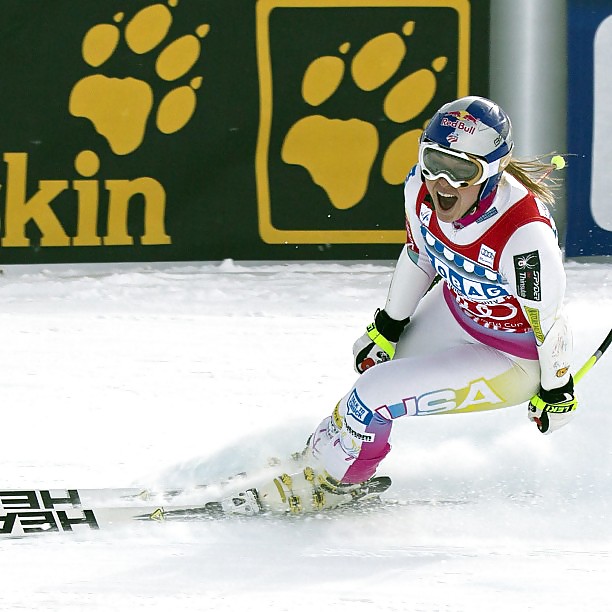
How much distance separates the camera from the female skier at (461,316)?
3.00 metres

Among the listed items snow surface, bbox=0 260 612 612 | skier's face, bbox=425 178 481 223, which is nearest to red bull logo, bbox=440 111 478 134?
skier's face, bbox=425 178 481 223

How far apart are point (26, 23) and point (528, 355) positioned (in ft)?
12.6

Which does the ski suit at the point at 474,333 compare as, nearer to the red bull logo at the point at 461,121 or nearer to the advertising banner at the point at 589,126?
the red bull logo at the point at 461,121

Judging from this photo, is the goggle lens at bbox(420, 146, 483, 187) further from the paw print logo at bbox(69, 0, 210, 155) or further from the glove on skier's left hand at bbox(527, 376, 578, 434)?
the paw print logo at bbox(69, 0, 210, 155)

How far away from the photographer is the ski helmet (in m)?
2.95

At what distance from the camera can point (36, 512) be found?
3320mm

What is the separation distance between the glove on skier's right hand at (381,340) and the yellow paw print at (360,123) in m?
2.73

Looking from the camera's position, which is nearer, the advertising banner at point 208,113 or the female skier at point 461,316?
the female skier at point 461,316

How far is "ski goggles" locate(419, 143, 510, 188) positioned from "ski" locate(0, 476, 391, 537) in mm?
1013

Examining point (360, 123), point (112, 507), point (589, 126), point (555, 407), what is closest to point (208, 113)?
point (360, 123)

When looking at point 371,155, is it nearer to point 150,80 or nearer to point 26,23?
point 150,80

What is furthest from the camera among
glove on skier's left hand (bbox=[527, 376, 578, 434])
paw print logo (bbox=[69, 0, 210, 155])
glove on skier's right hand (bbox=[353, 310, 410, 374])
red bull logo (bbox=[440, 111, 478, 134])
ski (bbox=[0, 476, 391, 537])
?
paw print logo (bbox=[69, 0, 210, 155])

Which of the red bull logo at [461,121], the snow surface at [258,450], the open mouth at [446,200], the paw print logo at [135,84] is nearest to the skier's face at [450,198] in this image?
the open mouth at [446,200]

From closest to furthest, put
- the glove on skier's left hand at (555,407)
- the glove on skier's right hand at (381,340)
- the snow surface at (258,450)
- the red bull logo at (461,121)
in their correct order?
1. the snow surface at (258,450)
2. the red bull logo at (461,121)
3. the glove on skier's left hand at (555,407)
4. the glove on skier's right hand at (381,340)
